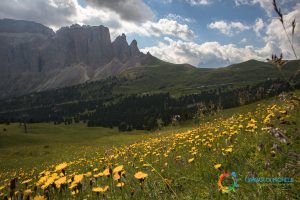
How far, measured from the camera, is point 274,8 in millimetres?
2842

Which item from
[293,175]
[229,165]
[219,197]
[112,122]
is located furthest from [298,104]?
[112,122]

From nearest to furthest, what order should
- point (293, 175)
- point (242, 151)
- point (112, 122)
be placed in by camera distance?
point (293, 175)
point (242, 151)
point (112, 122)

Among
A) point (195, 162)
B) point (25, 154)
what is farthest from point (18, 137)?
point (195, 162)

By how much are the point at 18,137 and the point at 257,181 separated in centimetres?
9756

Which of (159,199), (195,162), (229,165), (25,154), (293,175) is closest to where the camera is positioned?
(293,175)

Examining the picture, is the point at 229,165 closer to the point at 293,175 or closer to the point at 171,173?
the point at 171,173

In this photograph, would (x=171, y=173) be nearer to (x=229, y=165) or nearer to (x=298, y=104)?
(x=229, y=165)

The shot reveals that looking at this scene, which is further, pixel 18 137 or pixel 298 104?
pixel 18 137

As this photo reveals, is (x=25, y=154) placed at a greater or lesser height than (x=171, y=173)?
lesser

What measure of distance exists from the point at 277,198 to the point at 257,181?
504 millimetres

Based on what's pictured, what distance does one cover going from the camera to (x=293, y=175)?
10.8 ft

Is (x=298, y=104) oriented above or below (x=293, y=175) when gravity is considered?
above

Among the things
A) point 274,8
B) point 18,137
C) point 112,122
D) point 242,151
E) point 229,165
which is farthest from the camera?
point 112,122

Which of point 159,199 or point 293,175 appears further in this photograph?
point 159,199
